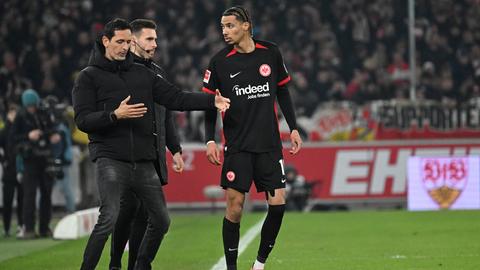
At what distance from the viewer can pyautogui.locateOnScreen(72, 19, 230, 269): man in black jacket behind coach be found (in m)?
8.69

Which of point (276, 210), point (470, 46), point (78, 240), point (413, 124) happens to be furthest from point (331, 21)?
point (276, 210)

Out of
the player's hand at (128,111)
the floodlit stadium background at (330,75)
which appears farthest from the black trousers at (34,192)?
the player's hand at (128,111)

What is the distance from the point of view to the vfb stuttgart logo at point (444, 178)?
2166 cm

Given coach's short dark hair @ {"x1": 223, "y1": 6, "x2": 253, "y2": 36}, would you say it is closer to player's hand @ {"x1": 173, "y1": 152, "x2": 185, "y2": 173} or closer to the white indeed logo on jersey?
the white indeed logo on jersey

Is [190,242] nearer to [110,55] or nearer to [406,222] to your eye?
[406,222]

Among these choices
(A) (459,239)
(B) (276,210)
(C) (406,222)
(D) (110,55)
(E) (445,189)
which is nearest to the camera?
(D) (110,55)

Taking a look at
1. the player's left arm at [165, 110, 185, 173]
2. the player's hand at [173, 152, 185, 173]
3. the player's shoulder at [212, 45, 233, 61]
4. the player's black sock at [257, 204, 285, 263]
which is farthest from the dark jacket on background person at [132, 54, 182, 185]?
the player's black sock at [257, 204, 285, 263]

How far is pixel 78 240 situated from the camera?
1580cm

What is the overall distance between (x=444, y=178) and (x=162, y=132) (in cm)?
1283

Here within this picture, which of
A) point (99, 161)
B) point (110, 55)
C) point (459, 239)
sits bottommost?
point (459, 239)

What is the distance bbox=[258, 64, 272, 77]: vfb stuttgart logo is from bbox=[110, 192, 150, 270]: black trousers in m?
1.43

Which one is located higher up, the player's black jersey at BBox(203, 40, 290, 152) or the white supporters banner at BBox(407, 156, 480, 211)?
the player's black jersey at BBox(203, 40, 290, 152)

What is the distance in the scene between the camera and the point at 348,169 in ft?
78.8

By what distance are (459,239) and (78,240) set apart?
498cm
